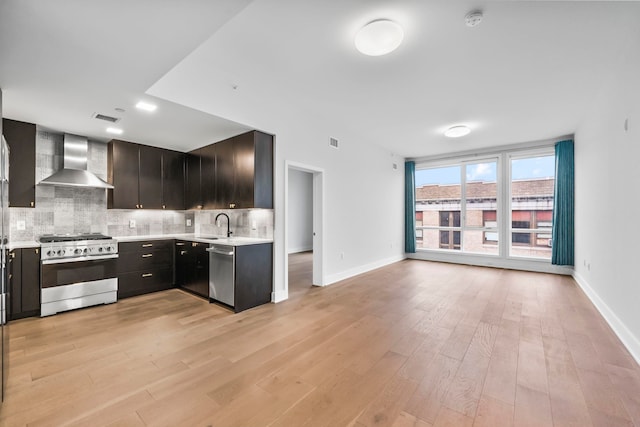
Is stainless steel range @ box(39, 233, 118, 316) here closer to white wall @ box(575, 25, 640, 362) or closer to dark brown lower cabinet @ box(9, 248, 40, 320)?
dark brown lower cabinet @ box(9, 248, 40, 320)

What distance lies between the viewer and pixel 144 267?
168 inches

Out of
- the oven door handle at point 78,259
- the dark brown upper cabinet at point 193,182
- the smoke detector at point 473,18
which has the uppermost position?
the smoke detector at point 473,18

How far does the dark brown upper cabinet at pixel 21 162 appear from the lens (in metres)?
3.41

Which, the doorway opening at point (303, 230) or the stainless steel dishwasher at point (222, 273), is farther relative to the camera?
the doorway opening at point (303, 230)

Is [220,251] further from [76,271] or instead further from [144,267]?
[76,271]

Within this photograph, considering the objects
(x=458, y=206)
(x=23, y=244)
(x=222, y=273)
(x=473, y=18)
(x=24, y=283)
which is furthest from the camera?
(x=458, y=206)

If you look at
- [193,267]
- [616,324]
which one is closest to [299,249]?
[193,267]

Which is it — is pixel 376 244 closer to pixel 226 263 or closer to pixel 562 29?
pixel 226 263

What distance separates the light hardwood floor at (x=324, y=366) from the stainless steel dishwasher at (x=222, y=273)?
0.77ft

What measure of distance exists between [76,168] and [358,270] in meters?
5.11

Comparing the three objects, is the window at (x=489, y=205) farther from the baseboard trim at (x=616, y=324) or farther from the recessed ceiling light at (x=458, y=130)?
the recessed ceiling light at (x=458, y=130)

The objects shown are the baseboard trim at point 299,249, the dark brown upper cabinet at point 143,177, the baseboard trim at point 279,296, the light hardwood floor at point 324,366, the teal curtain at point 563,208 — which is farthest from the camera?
the baseboard trim at point 299,249

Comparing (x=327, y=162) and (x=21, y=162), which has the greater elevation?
(x=327, y=162)

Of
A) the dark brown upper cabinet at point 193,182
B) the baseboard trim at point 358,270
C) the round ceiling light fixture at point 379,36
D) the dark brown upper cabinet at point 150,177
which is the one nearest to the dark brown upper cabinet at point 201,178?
the dark brown upper cabinet at point 193,182
